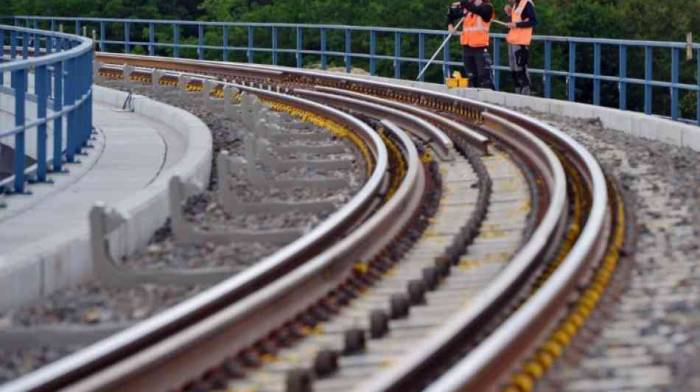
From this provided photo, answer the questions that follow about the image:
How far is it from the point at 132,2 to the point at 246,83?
2218 inches

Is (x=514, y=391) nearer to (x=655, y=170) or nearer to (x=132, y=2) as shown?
(x=655, y=170)

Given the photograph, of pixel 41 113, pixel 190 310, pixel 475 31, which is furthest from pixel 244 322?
pixel 475 31

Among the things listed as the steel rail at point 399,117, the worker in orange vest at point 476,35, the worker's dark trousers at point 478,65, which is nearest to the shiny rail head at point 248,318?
the steel rail at point 399,117

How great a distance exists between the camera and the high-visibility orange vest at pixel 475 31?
2762cm

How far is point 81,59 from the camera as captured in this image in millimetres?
19547

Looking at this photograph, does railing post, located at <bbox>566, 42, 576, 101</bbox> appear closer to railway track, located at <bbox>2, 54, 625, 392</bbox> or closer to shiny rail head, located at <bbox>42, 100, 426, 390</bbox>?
railway track, located at <bbox>2, 54, 625, 392</bbox>

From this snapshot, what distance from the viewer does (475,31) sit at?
27.8 meters

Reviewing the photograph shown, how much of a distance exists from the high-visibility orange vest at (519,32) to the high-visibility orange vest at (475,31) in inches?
42.2

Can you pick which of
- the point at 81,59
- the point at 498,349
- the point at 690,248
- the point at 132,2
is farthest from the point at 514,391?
the point at 132,2

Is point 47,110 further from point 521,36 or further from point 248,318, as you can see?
point 248,318

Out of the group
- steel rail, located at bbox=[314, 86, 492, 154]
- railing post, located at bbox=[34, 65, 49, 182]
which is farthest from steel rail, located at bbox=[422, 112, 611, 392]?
steel rail, located at bbox=[314, 86, 492, 154]

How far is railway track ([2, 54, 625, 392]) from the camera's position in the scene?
747 centimetres

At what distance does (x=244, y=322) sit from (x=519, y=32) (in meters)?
18.4

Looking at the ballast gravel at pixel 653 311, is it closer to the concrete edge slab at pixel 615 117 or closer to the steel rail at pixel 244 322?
the steel rail at pixel 244 322
